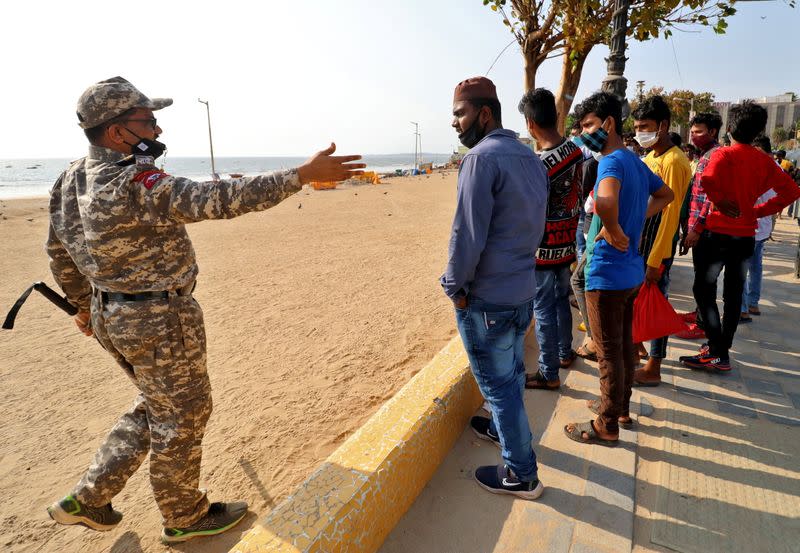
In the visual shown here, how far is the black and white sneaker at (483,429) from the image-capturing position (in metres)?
2.73

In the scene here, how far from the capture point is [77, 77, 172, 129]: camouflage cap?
6.61 feet

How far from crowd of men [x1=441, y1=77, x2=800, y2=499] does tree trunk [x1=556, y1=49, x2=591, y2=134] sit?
3478mm

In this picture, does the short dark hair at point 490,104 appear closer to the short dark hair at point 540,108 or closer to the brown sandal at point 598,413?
the short dark hair at point 540,108

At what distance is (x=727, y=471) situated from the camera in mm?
2484

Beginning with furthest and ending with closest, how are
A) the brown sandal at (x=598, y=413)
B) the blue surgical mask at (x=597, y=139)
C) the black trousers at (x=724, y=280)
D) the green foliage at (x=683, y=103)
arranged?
the green foliage at (x=683, y=103), the black trousers at (x=724, y=280), the brown sandal at (x=598, y=413), the blue surgical mask at (x=597, y=139)

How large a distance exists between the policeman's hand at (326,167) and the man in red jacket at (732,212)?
3.02 meters

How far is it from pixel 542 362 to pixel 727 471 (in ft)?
3.93

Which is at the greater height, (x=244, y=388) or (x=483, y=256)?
(x=483, y=256)

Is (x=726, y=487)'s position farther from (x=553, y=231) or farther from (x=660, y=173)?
(x=660, y=173)

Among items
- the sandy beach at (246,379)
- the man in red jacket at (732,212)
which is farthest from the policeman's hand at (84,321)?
the man in red jacket at (732,212)

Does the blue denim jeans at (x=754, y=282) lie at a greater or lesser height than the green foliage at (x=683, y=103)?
lesser

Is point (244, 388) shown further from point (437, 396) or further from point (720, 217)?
point (720, 217)

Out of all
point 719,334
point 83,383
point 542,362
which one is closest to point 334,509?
point 542,362

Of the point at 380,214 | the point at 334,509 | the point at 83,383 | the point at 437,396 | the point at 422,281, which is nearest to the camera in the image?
the point at 334,509
